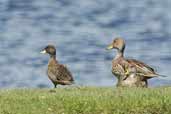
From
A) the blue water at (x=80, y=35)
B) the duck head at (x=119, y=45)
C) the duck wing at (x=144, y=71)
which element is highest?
the duck head at (x=119, y=45)

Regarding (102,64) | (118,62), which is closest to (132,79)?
(118,62)

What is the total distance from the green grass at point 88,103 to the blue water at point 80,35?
8827 millimetres

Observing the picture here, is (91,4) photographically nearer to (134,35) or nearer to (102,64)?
(134,35)

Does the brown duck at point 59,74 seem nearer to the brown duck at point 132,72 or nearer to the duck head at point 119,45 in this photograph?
the brown duck at point 132,72

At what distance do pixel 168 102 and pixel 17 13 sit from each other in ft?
112

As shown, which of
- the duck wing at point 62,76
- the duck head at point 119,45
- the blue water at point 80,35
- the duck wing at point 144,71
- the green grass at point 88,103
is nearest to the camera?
the green grass at point 88,103

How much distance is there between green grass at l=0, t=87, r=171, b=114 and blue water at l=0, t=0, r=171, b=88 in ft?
29.0

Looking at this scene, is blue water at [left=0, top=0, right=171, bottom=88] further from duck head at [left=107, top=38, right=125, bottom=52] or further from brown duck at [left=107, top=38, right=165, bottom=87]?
brown duck at [left=107, top=38, right=165, bottom=87]

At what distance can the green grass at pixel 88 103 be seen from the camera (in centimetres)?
1786

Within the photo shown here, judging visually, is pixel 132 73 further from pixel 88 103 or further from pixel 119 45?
pixel 88 103

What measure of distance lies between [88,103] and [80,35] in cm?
2565

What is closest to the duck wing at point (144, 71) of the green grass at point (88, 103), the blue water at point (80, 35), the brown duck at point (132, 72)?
the brown duck at point (132, 72)

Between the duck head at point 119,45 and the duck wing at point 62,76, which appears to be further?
the duck head at point 119,45

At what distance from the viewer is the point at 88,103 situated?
59.3 feet
